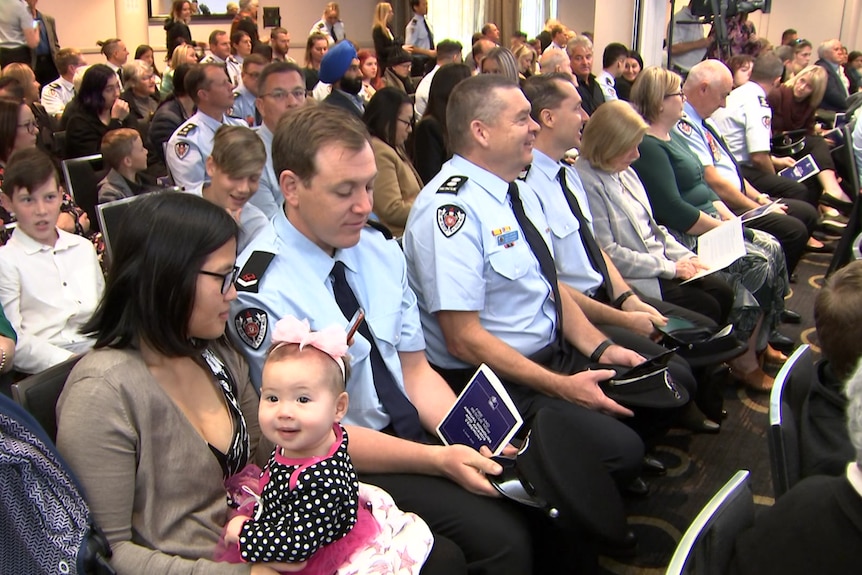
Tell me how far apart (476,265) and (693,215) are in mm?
1650

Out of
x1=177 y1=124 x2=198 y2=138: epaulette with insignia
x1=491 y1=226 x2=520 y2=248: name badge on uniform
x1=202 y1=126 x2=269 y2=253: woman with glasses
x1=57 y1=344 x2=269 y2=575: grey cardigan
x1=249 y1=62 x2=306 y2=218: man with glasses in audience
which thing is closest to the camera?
x1=57 y1=344 x2=269 y2=575: grey cardigan

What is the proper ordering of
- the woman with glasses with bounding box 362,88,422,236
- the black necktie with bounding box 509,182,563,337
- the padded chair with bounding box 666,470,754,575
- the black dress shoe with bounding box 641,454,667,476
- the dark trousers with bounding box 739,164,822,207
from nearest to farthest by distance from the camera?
the padded chair with bounding box 666,470,754,575 → the black necktie with bounding box 509,182,563,337 → the black dress shoe with bounding box 641,454,667,476 → the woman with glasses with bounding box 362,88,422,236 → the dark trousers with bounding box 739,164,822,207

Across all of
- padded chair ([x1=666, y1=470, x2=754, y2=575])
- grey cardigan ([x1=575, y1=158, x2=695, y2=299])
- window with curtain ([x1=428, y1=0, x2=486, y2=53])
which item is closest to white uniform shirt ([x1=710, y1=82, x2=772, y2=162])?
grey cardigan ([x1=575, y1=158, x2=695, y2=299])

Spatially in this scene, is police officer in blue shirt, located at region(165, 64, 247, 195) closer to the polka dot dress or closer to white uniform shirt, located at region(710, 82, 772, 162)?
the polka dot dress

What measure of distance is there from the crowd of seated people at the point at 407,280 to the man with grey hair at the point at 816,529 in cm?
51

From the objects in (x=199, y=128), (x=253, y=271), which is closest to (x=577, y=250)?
(x=253, y=271)

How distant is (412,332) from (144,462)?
831 millimetres

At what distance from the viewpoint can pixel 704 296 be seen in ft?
10.1

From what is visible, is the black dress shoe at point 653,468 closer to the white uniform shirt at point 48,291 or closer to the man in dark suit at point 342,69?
the white uniform shirt at point 48,291

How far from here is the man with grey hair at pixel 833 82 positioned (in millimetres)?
7613

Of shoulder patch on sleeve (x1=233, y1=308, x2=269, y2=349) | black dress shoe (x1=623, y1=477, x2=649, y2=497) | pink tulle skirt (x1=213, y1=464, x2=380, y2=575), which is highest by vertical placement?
shoulder patch on sleeve (x1=233, y1=308, x2=269, y2=349)

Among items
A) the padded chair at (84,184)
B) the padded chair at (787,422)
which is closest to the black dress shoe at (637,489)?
the padded chair at (787,422)

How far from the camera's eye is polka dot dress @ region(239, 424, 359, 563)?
49.5 inches

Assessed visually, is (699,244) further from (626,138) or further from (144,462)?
(144,462)
